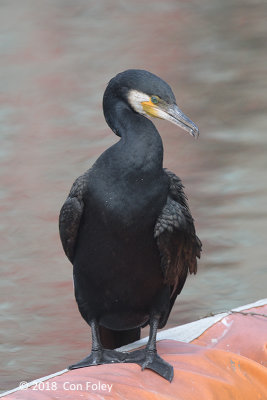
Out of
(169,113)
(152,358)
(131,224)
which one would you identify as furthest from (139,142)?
(152,358)

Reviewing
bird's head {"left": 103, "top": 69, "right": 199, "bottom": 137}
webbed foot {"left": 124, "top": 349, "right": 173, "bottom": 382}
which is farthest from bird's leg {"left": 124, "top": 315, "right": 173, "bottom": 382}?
bird's head {"left": 103, "top": 69, "right": 199, "bottom": 137}

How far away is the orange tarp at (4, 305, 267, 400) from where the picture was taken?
2301 millimetres

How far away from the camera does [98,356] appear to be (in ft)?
8.93

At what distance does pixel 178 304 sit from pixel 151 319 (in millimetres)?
1471

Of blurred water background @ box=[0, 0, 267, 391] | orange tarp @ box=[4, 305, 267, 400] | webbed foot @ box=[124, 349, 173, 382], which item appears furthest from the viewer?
blurred water background @ box=[0, 0, 267, 391]

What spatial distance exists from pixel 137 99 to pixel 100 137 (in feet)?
11.5

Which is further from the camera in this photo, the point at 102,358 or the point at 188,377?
the point at 102,358

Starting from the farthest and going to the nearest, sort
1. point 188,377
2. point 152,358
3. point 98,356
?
1. point 98,356
2. point 152,358
3. point 188,377

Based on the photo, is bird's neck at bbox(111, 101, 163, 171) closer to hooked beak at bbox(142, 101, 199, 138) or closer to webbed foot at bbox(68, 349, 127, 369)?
hooked beak at bbox(142, 101, 199, 138)

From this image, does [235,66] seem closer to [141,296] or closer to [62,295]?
[62,295]

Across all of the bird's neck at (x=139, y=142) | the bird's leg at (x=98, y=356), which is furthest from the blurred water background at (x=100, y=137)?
the bird's neck at (x=139, y=142)

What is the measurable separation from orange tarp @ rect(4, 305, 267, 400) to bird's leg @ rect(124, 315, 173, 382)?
0.02 m

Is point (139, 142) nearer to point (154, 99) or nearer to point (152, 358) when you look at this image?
point (154, 99)

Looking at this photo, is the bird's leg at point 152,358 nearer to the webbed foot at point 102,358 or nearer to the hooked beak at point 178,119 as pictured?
the webbed foot at point 102,358
